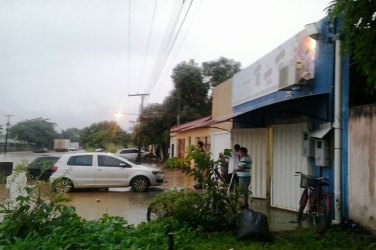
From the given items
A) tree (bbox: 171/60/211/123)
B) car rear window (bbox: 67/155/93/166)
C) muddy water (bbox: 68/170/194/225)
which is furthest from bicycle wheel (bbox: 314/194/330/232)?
tree (bbox: 171/60/211/123)

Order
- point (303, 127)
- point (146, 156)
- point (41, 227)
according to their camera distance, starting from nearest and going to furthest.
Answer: point (41, 227) < point (303, 127) < point (146, 156)


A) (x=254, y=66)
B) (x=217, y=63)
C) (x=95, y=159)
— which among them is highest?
(x=217, y=63)

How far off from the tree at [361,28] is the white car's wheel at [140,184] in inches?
408

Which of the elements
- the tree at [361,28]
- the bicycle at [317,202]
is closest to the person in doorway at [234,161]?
the bicycle at [317,202]

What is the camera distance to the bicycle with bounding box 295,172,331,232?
766 cm

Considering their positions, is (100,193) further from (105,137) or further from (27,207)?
(105,137)

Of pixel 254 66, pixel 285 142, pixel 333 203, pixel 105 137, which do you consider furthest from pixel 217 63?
pixel 105 137

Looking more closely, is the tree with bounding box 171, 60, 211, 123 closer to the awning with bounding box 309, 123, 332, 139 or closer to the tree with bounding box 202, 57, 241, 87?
the tree with bounding box 202, 57, 241, 87

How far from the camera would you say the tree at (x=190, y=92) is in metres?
37.1

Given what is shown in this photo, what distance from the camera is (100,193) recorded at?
14.8 metres

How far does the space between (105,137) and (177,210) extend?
72477mm

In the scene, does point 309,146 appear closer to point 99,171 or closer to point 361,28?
point 361,28

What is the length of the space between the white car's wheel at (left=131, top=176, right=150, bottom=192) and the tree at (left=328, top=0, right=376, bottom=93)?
10362 mm

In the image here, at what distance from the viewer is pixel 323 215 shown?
7.71 metres
